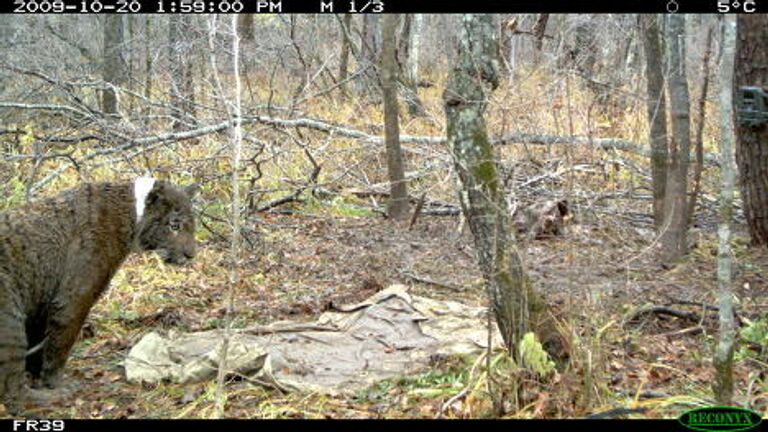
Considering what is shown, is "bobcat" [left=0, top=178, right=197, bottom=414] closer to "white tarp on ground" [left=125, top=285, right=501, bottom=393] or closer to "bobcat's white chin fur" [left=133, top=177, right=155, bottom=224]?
"bobcat's white chin fur" [left=133, top=177, right=155, bottom=224]

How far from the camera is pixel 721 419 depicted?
14.3 feet

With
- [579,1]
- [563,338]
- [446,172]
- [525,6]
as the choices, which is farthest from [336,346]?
[579,1]

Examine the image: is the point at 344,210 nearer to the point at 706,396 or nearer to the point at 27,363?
the point at 27,363

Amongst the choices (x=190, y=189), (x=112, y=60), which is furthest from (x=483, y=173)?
(x=112, y=60)

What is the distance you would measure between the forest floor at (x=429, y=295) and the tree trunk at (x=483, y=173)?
1.21 ft

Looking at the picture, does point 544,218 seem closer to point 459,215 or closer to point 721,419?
point 459,215

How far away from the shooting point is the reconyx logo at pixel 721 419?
432 cm

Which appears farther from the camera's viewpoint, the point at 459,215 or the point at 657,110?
the point at 459,215

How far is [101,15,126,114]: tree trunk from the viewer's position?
12.6m

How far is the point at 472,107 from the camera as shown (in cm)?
525

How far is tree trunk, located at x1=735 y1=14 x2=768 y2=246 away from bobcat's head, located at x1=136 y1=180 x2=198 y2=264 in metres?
5.94

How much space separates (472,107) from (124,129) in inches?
272

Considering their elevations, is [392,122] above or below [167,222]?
above

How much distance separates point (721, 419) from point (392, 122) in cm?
688
